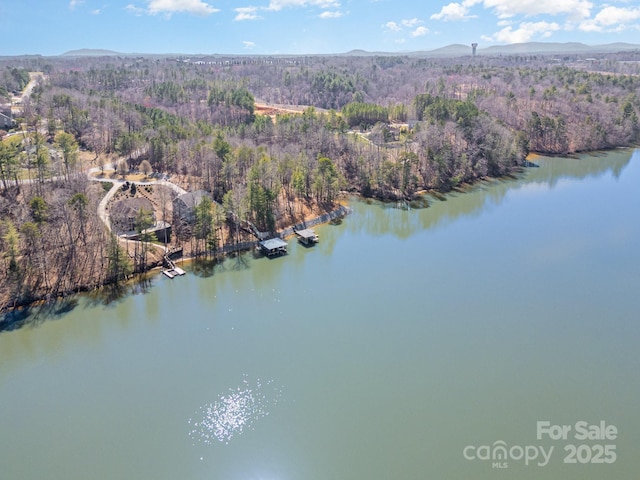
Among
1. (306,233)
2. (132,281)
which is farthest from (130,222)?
(306,233)

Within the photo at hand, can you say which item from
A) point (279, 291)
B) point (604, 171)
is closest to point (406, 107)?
point (604, 171)

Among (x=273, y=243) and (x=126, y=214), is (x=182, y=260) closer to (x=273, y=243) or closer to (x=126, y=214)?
(x=126, y=214)

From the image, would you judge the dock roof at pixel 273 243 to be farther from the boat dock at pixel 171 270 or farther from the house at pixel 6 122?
the house at pixel 6 122

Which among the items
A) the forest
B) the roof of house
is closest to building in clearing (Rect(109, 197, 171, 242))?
the roof of house

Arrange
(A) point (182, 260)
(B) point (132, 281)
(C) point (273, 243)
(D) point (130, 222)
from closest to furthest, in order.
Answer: (B) point (132, 281)
(A) point (182, 260)
(D) point (130, 222)
(C) point (273, 243)

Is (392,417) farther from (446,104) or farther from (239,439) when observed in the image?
(446,104)

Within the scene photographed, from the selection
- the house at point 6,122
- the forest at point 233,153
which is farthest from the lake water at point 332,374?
the house at point 6,122
